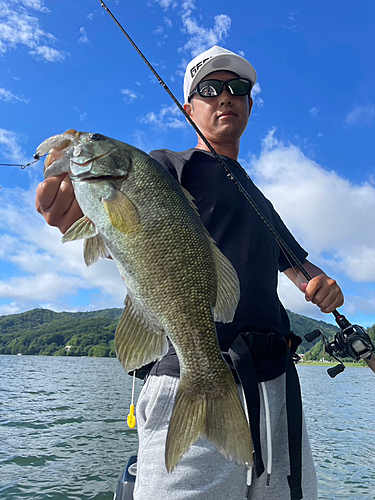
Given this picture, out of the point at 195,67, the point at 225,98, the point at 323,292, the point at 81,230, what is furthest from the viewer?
the point at 195,67

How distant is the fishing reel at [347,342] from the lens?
3.24 meters

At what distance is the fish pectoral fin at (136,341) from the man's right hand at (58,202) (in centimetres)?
58

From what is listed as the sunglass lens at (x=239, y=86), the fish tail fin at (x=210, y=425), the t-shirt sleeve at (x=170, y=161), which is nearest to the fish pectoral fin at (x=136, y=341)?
the fish tail fin at (x=210, y=425)

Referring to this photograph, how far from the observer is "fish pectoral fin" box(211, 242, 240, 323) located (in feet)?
6.25

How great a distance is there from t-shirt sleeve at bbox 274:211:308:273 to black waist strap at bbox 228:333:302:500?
987mm

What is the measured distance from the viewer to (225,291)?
1.94 metres

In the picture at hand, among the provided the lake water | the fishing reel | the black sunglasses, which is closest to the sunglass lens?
the black sunglasses

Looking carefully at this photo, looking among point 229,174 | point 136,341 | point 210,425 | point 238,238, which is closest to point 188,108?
point 229,174

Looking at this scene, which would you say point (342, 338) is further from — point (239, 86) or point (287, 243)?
point (239, 86)

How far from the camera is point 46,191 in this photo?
1.98 meters

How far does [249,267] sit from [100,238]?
1.06 metres

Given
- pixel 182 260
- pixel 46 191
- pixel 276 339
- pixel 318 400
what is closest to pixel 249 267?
pixel 276 339

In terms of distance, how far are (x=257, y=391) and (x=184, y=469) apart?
0.58 m

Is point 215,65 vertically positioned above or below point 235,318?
above
